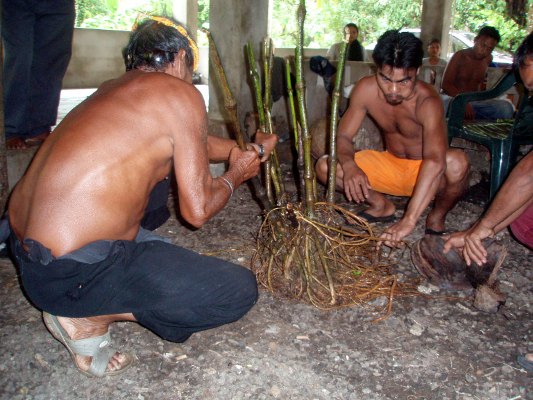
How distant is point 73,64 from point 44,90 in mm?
8223

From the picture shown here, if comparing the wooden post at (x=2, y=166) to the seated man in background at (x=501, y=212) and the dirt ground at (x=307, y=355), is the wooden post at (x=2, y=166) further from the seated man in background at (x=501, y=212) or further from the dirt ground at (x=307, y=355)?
the seated man in background at (x=501, y=212)

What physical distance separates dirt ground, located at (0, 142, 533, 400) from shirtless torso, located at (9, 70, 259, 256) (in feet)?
1.99

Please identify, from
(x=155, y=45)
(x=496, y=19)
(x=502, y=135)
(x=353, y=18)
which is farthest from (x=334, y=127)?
(x=353, y=18)

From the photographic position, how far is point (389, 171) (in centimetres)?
371

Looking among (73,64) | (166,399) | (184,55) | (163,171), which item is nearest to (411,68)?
(184,55)

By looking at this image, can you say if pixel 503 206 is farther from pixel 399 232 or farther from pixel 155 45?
pixel 155 45

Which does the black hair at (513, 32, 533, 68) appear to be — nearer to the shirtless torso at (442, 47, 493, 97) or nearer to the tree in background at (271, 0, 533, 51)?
the shirtless torso at (442, 47, 493, 97)

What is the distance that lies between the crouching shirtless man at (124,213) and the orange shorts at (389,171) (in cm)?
181

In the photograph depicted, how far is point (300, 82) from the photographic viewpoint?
2.62 meters

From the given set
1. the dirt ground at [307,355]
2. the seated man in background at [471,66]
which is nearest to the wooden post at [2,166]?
the dirt ground at [307,355]

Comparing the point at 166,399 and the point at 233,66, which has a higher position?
the point at 233,66

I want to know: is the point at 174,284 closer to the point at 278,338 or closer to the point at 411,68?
the point at 278,338

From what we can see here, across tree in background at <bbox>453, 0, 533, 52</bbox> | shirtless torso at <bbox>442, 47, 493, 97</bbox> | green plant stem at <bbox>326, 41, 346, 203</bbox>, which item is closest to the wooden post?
green plant stem at <bbox>326, 41, 346, 203</bbox>

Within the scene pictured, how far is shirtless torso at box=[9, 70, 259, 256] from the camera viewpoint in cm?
192
